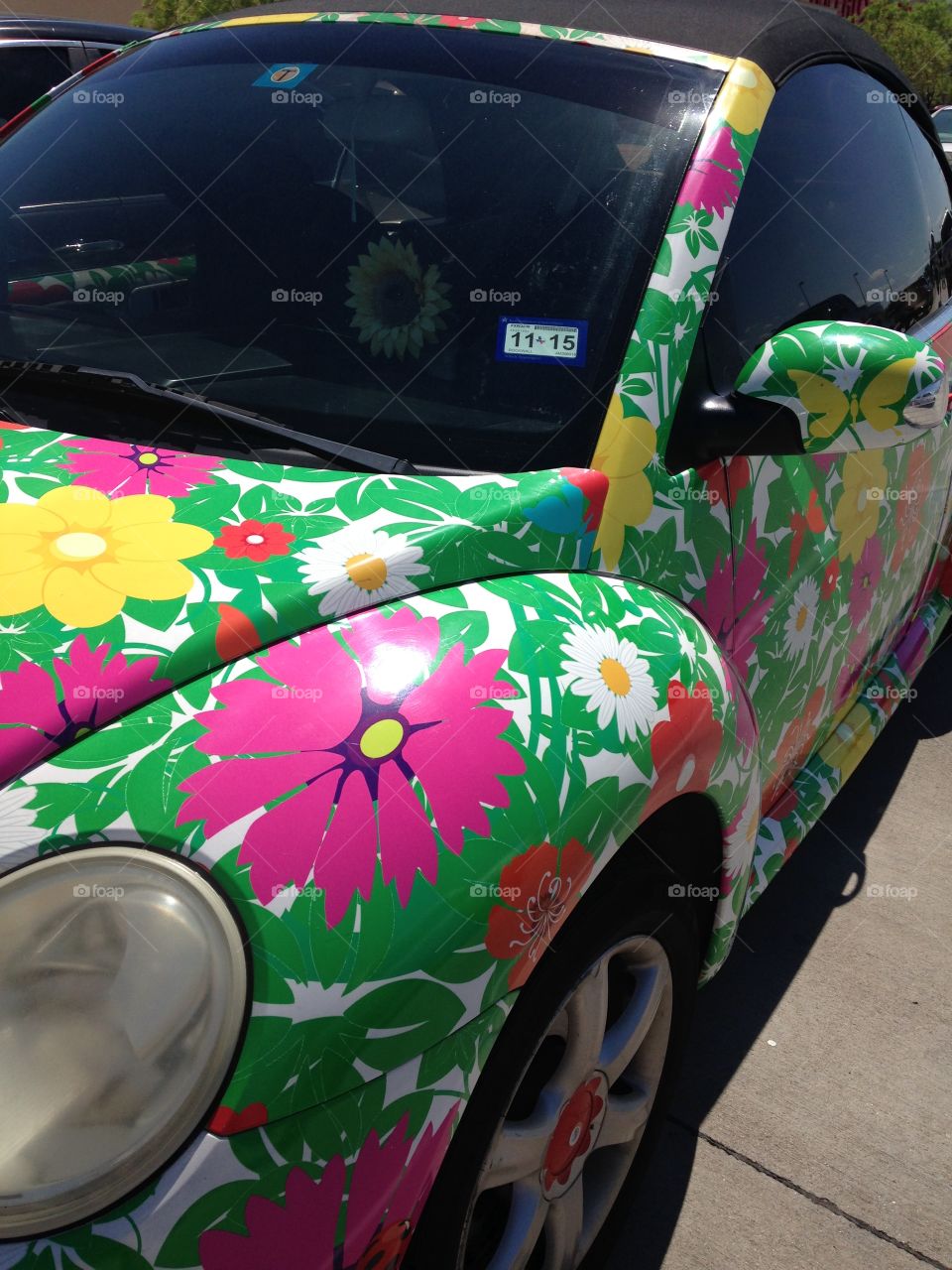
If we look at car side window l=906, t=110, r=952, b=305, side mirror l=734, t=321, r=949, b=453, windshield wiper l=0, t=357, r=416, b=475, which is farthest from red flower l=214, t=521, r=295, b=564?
car side window l=906, t=110, r=952, b=305

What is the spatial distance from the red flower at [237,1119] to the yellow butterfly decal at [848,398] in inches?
49.4

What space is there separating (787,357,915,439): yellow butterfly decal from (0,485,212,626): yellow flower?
3.03 feet

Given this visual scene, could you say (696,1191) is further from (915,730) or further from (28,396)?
(915,730)

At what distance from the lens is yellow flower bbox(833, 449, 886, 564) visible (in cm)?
228

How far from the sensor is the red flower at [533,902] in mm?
1257

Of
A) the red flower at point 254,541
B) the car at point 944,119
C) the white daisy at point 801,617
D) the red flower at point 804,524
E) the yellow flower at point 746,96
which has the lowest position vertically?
the car at point 944,119

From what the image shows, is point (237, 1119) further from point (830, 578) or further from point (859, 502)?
point (859, 502)

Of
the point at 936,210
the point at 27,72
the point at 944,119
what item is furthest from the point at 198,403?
the point at 944,119

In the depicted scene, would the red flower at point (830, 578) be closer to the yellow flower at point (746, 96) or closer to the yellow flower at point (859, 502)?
the yellow flower at point (859, 502)

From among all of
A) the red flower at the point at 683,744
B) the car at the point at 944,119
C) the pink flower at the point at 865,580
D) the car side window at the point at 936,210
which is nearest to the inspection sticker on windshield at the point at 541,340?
the red flower at the point at 683,744

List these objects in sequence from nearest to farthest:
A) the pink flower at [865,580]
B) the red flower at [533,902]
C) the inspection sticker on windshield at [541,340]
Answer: the red flower at [533,902] → the inspection sticker on windshield at [541,340] → the pink flower at [865,580]

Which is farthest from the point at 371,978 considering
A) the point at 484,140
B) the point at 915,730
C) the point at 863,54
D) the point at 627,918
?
the point at 915,730

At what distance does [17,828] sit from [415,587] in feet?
1.77

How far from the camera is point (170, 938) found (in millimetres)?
1111
